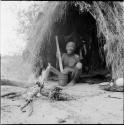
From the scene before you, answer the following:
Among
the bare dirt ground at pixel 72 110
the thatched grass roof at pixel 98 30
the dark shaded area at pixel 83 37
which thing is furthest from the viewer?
the dark shaded area at pixel 83 37

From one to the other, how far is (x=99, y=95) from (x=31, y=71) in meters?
2.69

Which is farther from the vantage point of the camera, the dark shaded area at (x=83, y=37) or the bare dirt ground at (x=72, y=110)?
the dark shaded area at (x=83, y=37)

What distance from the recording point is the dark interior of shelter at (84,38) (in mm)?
6262

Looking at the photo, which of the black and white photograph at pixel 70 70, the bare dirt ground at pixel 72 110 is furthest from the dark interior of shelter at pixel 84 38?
the bare dirt ground at pixel 72 110

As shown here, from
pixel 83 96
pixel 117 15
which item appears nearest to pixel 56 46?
pixel 117 15

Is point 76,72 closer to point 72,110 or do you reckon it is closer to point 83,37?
point 83,37

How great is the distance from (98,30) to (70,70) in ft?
3.65

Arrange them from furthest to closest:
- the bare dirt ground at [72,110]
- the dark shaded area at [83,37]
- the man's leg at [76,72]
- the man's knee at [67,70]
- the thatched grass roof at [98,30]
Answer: the dark shaded area at [83,37]
the man's knee at [67,70]
the man's leg at [76,72]
the thatched grass roof at [98,30]
the bare dirt ground at [72,110]

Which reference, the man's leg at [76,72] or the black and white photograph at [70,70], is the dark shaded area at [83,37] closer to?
the black and white photograph at [70,70]

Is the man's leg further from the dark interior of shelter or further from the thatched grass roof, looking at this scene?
the dark interior of shelter

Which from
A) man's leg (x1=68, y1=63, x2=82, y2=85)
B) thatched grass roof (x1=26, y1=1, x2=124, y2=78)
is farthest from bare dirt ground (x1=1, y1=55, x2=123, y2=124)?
man's leg (x1=68, y1=63, x2=82, y2=85)

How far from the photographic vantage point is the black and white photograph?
286cm

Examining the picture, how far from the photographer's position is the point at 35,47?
5656 millimetres

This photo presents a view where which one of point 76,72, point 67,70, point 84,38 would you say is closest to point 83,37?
point 84,38
